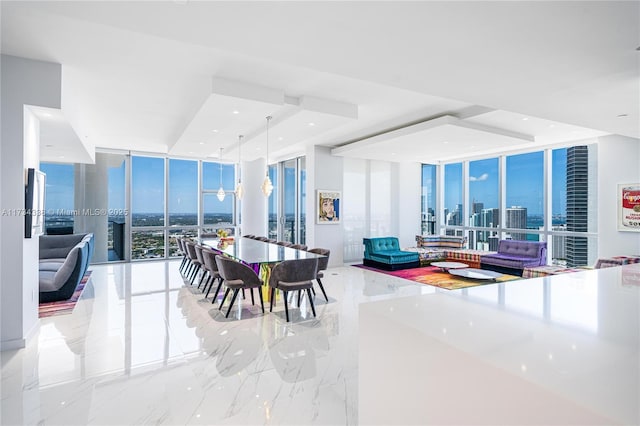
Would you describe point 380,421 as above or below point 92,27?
below

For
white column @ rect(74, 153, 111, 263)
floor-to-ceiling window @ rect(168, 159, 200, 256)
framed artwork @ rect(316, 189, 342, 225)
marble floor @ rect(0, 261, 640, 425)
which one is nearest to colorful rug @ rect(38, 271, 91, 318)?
marble floor @ rect(0, 261, 640, 425)

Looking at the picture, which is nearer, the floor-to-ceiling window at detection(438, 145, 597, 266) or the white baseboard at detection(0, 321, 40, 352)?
the white baseboard at detection(0, 321, 40, 352)

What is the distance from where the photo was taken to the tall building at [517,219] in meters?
8.09

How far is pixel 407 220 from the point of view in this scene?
9445 millimetres

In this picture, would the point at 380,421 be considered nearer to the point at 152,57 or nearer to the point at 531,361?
the point at 531,361

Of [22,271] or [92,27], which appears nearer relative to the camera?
[92,27]

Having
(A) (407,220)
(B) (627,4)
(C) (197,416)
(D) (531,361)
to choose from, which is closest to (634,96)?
(B) (627,4)

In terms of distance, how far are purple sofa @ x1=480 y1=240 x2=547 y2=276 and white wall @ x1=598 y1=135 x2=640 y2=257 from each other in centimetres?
99

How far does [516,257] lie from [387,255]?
2731 mm

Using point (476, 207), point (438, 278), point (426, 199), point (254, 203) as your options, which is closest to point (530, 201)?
point (476, 207)

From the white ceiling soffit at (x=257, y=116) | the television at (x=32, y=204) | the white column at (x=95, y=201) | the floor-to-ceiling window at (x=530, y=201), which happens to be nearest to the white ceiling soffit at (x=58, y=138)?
→ the television at (x=32, y=204)

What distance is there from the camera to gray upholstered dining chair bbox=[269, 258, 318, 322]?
161 inches

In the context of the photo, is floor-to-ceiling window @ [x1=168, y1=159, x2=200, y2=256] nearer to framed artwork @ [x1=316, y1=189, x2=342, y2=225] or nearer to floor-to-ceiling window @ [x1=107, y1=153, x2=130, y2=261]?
floor-to-ceiling window @ [x1=107, y1=153, x2=130, y2=261]

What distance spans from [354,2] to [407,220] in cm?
814
